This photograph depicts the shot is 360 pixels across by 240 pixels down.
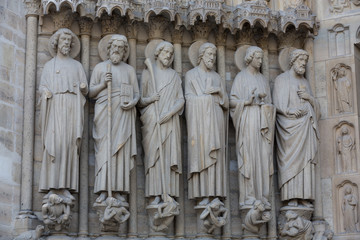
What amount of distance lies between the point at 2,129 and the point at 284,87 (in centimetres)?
392

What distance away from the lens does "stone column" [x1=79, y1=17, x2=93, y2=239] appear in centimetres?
1239

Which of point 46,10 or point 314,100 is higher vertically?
point 46,10

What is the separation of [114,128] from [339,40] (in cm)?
362

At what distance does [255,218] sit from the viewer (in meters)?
12.8

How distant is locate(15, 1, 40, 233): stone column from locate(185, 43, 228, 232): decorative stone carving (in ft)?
6.77

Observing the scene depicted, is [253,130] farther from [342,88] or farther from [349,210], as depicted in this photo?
[349,210]

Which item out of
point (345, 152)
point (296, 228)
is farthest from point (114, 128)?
point (345, 152)

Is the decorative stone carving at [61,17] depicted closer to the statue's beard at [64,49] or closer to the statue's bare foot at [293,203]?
the statue's beard at [64,49]

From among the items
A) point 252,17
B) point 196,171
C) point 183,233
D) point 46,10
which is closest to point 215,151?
point 196,171

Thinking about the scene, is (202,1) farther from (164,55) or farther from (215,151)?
(215,151)

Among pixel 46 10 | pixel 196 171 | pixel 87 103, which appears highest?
pixel 46 10

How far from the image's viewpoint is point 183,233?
41.8ft

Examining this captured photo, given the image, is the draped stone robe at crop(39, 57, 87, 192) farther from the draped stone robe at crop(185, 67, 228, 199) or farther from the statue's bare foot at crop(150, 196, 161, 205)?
the draped stone robe at crop(185, 67, 228, 199)

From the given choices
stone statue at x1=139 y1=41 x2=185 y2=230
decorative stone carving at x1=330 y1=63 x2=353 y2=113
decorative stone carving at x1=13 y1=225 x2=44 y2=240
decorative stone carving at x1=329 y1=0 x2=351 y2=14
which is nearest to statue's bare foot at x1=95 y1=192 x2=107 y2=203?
stone statue at x1=139 y1=41 x2=185 y2=230
